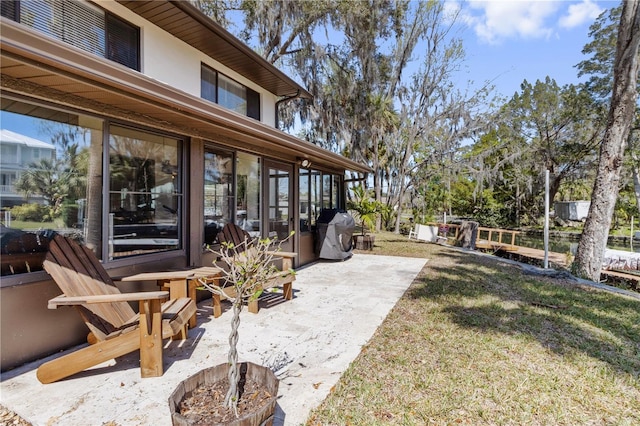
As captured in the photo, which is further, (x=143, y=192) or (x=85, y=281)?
(x=143, y=192)

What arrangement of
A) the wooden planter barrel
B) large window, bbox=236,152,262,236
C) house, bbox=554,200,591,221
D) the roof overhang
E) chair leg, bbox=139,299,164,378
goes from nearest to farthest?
1. the wooden planter barrel
2. the roof overhang
3. chair leg, bbox=139,299,164,378
4. large window, bbox=236,152,262,236
5. house, bbox=554,200,591,221

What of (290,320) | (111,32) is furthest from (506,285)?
(111,32)

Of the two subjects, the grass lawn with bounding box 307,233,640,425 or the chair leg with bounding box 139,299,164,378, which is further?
the chair leg with bounding box 139,299,164,378

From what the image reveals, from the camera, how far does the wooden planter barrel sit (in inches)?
55.8

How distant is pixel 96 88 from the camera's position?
2449 mm

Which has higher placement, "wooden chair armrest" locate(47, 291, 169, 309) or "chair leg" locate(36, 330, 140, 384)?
"wooden chair armrest" locate(47, 291, 169, 309)

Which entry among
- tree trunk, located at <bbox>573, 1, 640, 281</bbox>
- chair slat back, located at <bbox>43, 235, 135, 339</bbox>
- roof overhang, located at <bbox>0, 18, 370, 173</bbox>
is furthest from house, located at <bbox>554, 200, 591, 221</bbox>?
chair slat back, located at <bbox>43, 235, 135, 339</bbox>

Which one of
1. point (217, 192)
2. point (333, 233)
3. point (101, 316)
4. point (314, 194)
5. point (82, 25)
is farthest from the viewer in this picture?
point (314, 194)

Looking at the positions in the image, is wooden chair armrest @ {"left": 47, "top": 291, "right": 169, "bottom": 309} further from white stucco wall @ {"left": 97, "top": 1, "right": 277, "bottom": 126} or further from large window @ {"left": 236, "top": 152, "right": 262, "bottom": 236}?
white stucco wall @ {"left": 97, "top": 1, "right": 277, "bottom": 126}

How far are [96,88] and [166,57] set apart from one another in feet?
10.1

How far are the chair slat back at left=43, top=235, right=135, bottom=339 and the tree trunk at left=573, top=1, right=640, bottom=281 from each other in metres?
8.18

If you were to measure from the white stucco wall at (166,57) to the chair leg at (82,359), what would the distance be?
389 centimetres

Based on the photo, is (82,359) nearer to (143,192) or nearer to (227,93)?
(143,192)

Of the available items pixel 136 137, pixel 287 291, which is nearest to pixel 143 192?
pixel 136 137
